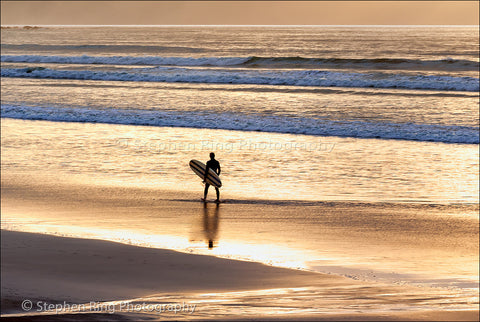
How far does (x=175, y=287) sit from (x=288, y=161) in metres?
9.89

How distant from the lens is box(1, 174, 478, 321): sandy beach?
262 inches

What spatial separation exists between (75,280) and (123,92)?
94.8 ft

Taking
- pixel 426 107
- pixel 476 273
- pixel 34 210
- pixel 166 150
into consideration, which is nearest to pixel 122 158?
pixel 166 150

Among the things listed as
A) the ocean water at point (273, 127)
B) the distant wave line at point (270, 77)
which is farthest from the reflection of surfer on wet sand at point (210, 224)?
the distant wave line at point (270, 77)

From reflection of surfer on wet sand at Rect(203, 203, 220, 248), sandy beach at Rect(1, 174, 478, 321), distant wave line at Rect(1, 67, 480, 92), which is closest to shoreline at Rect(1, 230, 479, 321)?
sandy beach at Rect(1, 174, 478, 321)

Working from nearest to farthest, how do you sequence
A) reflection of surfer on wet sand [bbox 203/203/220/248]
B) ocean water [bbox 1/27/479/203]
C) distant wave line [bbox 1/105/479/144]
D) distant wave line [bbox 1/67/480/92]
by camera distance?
reflection of surfer on wet sand [bbox 203/203/220/248] < ocean water [bbox 1/27/479/203] < distant wave line [bbox 1/105/479/144] < distant wave line [bbox 1/67/480/92]

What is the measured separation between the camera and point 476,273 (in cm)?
863

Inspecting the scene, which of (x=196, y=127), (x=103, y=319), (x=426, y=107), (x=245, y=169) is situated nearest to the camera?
(x=103, y=319)

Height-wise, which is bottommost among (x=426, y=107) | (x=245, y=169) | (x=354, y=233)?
(x=354, y=233)

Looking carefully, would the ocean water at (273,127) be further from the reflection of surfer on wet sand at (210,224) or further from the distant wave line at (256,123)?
the reflection of surfer on wet sand at (210,224)

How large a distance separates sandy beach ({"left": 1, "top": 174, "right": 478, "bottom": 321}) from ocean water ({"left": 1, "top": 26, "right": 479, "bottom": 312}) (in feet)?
1.69

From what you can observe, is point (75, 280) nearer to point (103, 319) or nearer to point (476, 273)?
point (103, 319)

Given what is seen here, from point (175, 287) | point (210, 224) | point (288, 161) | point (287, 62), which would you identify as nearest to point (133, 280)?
point (175, 287)

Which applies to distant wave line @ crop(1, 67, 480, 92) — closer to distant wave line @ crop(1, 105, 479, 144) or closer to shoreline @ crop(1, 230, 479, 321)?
distant wave line @ crop(1, 105, 479, 144)
